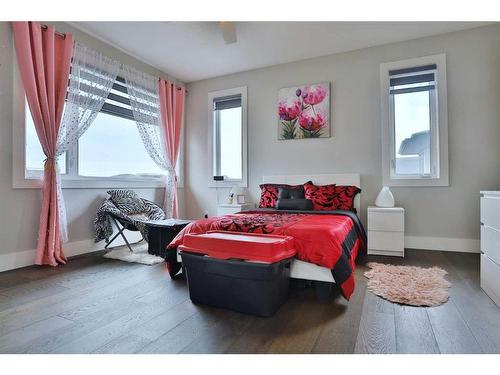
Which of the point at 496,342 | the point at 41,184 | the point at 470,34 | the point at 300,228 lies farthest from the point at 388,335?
the point at 470,34

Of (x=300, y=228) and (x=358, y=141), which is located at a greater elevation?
(x=358, y=141)

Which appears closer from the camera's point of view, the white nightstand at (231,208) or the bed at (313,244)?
the bed at (313,244)

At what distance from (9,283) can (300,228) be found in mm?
2450

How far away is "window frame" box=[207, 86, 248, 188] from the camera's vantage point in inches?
181

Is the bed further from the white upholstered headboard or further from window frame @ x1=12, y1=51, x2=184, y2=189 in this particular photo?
window frame @ x1=12, y1=51, x2=184, y2=189

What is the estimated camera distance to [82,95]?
328 cm

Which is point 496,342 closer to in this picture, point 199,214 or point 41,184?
point 41,184

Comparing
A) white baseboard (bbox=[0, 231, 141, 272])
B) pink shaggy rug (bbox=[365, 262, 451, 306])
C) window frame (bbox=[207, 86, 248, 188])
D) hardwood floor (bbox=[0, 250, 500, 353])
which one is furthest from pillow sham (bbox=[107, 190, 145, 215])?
pink shaggy rug (bbox=[365, 262, 451, 306])

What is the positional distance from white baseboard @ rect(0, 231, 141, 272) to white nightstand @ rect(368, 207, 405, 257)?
3178mm

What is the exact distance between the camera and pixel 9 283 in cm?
237

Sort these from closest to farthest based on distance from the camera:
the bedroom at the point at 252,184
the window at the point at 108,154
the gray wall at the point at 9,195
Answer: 1. the bedroom at the point at 252,184
2. the gray wall at the point at 9,195
3. the window at the point at 108,154

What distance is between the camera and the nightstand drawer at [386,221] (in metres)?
3.20

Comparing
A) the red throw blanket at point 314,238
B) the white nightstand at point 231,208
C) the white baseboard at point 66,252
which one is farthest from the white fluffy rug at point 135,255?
the white nightstand at point 231,208

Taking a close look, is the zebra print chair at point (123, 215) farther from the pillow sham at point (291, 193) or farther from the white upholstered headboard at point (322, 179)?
the white upholstered headboard at point (322, 179)
